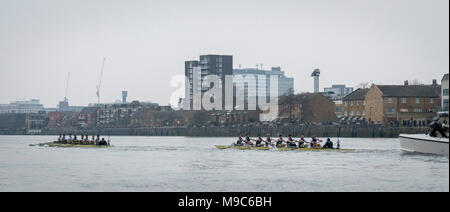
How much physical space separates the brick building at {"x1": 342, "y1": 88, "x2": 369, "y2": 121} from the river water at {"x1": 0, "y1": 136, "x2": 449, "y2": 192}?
3299 inches

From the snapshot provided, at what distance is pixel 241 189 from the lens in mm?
47000

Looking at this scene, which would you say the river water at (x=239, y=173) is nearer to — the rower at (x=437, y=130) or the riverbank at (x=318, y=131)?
the rower at (x=437, y=130)

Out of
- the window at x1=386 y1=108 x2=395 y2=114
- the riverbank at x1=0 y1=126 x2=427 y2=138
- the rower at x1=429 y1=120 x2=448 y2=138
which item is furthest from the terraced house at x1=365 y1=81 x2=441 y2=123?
the rower at x1=429 y1=120 x2=448 y2=138

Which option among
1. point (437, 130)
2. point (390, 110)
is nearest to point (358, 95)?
point (390, 110)

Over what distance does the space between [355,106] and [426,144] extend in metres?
98.9

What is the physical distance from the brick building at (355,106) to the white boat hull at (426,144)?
86311 mm

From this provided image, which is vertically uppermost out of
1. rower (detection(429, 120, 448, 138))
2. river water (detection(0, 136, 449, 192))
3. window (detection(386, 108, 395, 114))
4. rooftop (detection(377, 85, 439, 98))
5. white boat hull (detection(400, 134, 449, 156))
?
rooftop (detection(377, 85, 439, 98))

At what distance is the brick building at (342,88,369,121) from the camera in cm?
16000

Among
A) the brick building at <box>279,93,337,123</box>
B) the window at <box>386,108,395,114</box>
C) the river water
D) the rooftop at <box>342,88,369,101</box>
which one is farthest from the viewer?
the brick building at <box>279,93,337,123</box>

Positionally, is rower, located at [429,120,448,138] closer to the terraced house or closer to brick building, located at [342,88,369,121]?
the terraced house

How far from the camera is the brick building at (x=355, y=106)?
16000 cm
